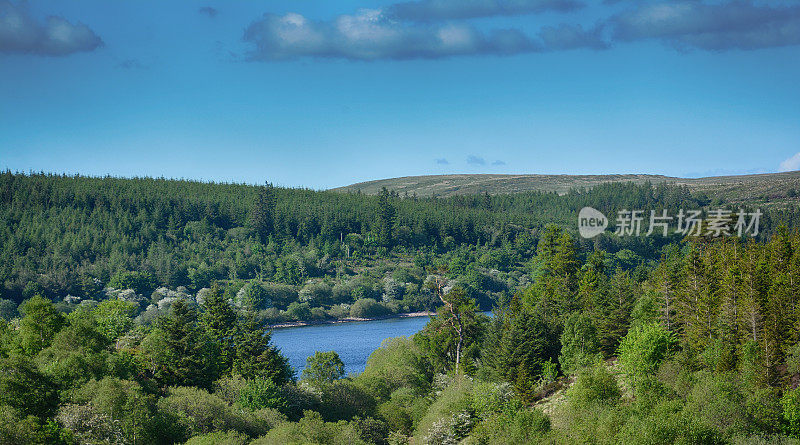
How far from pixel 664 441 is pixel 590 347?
91.2ft

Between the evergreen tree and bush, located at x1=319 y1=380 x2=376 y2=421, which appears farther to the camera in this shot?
bush, located at x1=319 y1=380 x2=376 y2=421

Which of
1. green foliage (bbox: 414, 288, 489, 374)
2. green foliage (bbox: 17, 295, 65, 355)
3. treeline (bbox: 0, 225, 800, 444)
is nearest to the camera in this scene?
treeline (bbox: 0, 225, 800, 444)

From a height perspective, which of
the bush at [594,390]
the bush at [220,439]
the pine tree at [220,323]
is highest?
the pine tree at [220,323]

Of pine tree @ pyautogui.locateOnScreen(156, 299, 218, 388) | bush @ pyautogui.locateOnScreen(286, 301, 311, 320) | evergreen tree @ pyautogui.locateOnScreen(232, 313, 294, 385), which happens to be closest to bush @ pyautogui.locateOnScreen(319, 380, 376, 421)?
evergreen tree @ pyautogui.locateOnScreen(232, 313, 294, 385)

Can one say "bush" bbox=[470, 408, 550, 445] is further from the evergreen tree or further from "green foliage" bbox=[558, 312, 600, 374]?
the evergreen tree

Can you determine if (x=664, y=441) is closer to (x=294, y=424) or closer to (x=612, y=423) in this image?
(x=612, y=423)

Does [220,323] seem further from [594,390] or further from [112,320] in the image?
[594,390]

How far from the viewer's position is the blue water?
130 metres

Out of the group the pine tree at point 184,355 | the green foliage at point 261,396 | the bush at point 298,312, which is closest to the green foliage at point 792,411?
the green foliage at point 261,396

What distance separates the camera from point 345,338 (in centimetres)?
15950

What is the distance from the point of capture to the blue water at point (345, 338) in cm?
13012

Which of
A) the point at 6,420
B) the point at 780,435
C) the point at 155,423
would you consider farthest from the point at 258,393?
the point at 780,435

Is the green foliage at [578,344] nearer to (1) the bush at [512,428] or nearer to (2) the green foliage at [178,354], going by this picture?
(1) the bush at [512,428]

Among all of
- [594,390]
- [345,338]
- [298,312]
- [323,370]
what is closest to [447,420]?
[594,390]
